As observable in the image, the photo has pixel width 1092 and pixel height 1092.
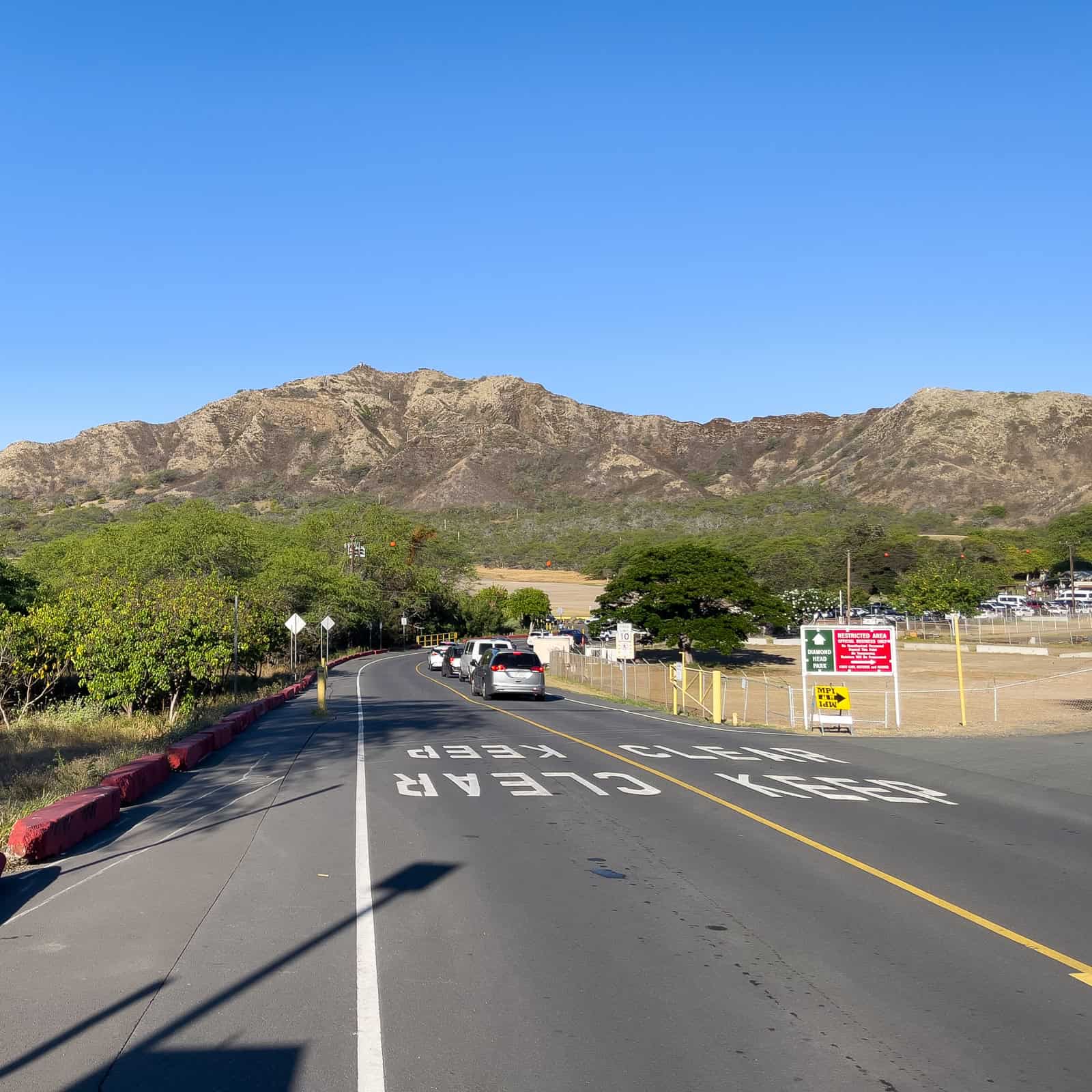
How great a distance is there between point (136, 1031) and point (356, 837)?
206 inches

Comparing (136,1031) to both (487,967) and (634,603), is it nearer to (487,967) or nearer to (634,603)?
Answer: (487,967)

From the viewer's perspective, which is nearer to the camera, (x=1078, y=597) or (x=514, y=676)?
(x=514, y=676)

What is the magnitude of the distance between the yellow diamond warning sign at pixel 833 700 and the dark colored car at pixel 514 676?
11.0 m

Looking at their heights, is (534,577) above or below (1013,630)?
above

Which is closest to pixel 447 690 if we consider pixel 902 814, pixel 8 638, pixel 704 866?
pixel 8 638

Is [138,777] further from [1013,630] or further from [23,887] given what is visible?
[1013,630]

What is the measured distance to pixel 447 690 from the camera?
40062 mm

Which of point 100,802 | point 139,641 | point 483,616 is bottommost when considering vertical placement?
point 100,802

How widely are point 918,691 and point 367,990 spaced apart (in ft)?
112

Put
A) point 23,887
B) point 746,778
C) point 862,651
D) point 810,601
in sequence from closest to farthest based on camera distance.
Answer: point 23,887
point 746,778
point 862,651
point 810,601

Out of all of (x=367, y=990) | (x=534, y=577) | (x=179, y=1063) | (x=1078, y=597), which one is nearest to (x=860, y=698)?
(x=367, y=990)

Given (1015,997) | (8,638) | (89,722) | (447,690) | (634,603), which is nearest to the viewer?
(1015,997)

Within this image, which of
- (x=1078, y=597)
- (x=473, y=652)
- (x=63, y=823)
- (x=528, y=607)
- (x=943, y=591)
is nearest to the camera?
(x=63, y=823)

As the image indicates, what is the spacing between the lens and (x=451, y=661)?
5134 centimetres
